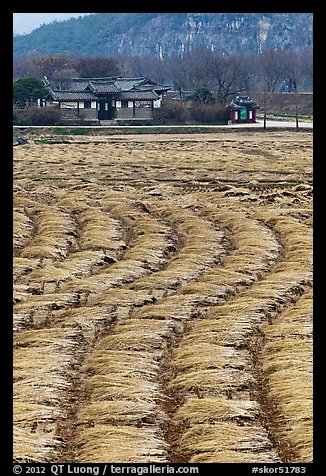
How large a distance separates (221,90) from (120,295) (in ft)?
125

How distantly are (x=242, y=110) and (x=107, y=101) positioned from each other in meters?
7.75

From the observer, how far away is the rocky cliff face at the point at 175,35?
311 feet

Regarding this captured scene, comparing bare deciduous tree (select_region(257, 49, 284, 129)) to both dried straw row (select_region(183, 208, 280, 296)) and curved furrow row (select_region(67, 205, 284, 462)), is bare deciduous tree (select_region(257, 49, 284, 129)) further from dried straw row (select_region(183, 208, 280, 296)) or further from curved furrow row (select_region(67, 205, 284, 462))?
curved furrow row (select_region(67, 205, 284, 462))

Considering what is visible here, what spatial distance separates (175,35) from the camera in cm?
10062

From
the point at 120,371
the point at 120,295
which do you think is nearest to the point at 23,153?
the point at 120,295

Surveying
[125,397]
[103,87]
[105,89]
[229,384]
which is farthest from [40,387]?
[103,87]

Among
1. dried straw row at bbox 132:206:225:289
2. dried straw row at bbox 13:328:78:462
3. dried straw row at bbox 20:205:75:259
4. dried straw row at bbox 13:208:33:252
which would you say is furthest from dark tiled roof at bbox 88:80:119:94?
dried straw row at bbox 13:328:78:462

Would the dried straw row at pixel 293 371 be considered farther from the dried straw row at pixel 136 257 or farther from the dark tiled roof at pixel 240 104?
the dark tiled roof at pixel 240 104

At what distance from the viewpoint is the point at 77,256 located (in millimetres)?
9898

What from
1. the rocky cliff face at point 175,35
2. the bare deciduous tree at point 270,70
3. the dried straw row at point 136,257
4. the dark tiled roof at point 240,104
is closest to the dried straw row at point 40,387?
the dried straw row at point 136,257

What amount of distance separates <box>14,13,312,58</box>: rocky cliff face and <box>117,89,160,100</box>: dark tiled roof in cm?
4973

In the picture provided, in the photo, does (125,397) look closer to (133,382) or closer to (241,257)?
(133,382)

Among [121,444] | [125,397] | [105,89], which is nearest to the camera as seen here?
[121,444]
